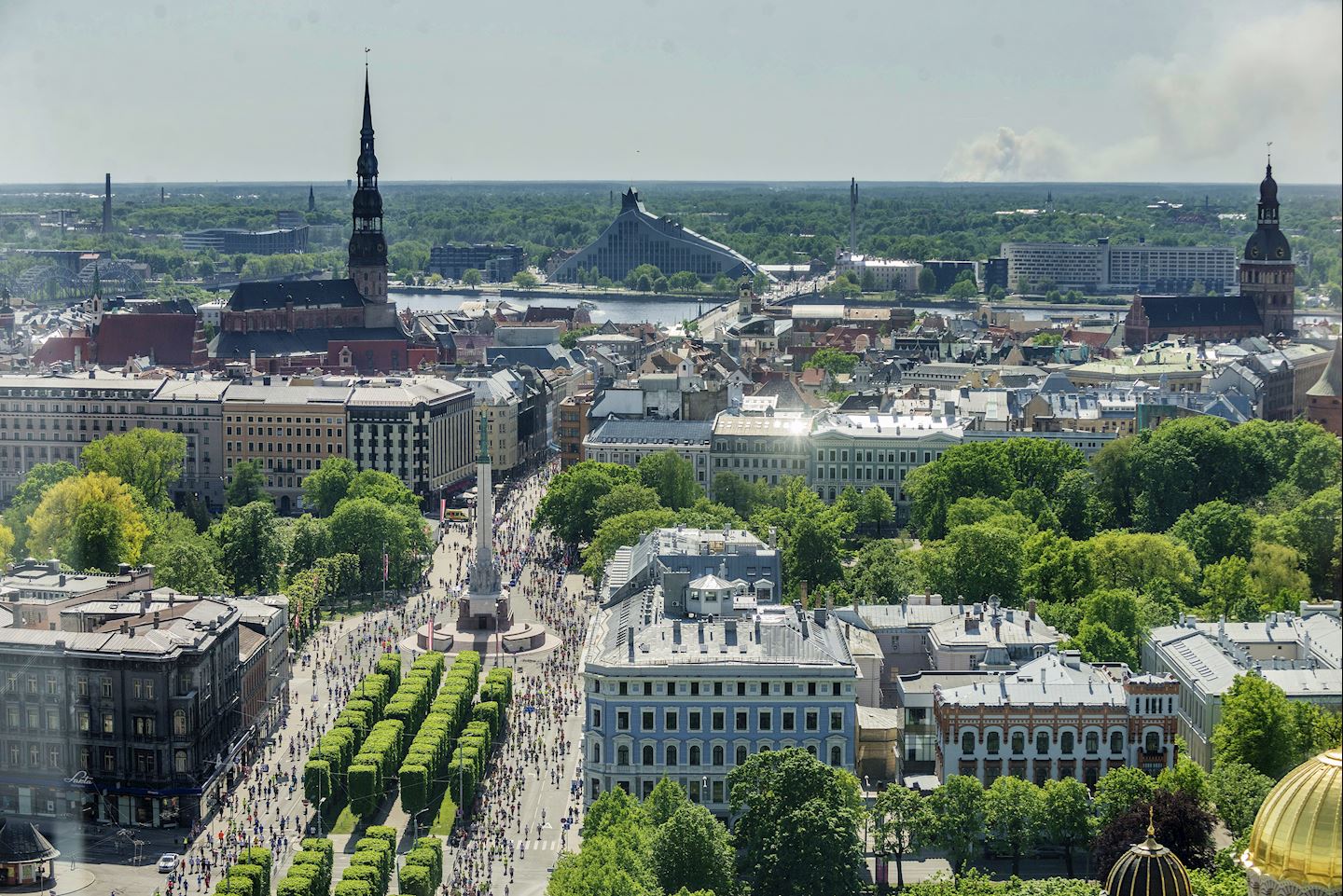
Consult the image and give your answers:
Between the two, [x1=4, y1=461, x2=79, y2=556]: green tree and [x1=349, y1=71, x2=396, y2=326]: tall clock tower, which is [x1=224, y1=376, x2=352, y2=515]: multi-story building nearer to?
[x1=4, y1=461, x2=79, y2=556]: green tree

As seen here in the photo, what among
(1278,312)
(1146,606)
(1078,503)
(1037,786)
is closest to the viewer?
(1037,786)

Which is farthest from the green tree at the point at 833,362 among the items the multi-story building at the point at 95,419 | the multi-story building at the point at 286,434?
the multi-story building at the point at 95,419

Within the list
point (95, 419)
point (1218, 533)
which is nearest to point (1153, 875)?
point (1218, 533)

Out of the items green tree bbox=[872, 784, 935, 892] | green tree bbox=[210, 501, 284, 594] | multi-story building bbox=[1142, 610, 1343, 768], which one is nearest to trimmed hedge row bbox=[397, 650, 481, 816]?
green tree bbox=[872, 784, 935, 892]

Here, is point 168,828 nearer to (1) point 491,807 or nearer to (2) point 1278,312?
(1) point 491,807

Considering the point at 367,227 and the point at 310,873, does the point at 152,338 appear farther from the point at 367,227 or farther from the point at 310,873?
the point at 310,873

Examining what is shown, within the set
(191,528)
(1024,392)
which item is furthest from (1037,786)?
(1024,392)
